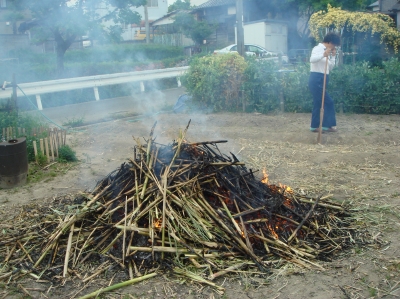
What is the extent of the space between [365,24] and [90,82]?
11.3 meters

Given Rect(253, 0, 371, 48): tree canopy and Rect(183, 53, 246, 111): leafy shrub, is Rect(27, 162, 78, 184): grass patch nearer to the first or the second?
Rect(183, 53, 246, 111): leafy shrub

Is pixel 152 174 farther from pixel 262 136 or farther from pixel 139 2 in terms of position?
pixel 139 2

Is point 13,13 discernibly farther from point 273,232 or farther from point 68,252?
point 273,232

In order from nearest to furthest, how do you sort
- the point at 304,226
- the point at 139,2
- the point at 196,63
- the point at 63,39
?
1. the point at 304,226
2. the point at 139,2
3. the point at 196,63
4. the point at 63,39

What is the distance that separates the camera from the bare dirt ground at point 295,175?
153 inches

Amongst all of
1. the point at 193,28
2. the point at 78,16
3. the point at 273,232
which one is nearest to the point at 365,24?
the point at 193,28

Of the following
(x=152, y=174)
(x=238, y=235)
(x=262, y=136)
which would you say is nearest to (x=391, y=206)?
(x=238, y=235)

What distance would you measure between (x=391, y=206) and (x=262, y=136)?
4.14 metres

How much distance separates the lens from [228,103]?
1221 cm

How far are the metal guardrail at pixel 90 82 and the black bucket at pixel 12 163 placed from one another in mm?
6839

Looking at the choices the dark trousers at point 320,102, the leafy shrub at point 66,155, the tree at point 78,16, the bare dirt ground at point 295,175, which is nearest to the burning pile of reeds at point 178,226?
the bare dirt ground at point 295,175

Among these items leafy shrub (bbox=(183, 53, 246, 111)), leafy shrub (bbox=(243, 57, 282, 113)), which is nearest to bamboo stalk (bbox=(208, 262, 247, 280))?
leafy shrub (bbox=(243, 57, 282, 113))

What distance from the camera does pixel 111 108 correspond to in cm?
1387

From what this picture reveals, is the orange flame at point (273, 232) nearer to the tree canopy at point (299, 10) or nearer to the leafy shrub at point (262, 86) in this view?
the leafy shrub at point (262, 86)
